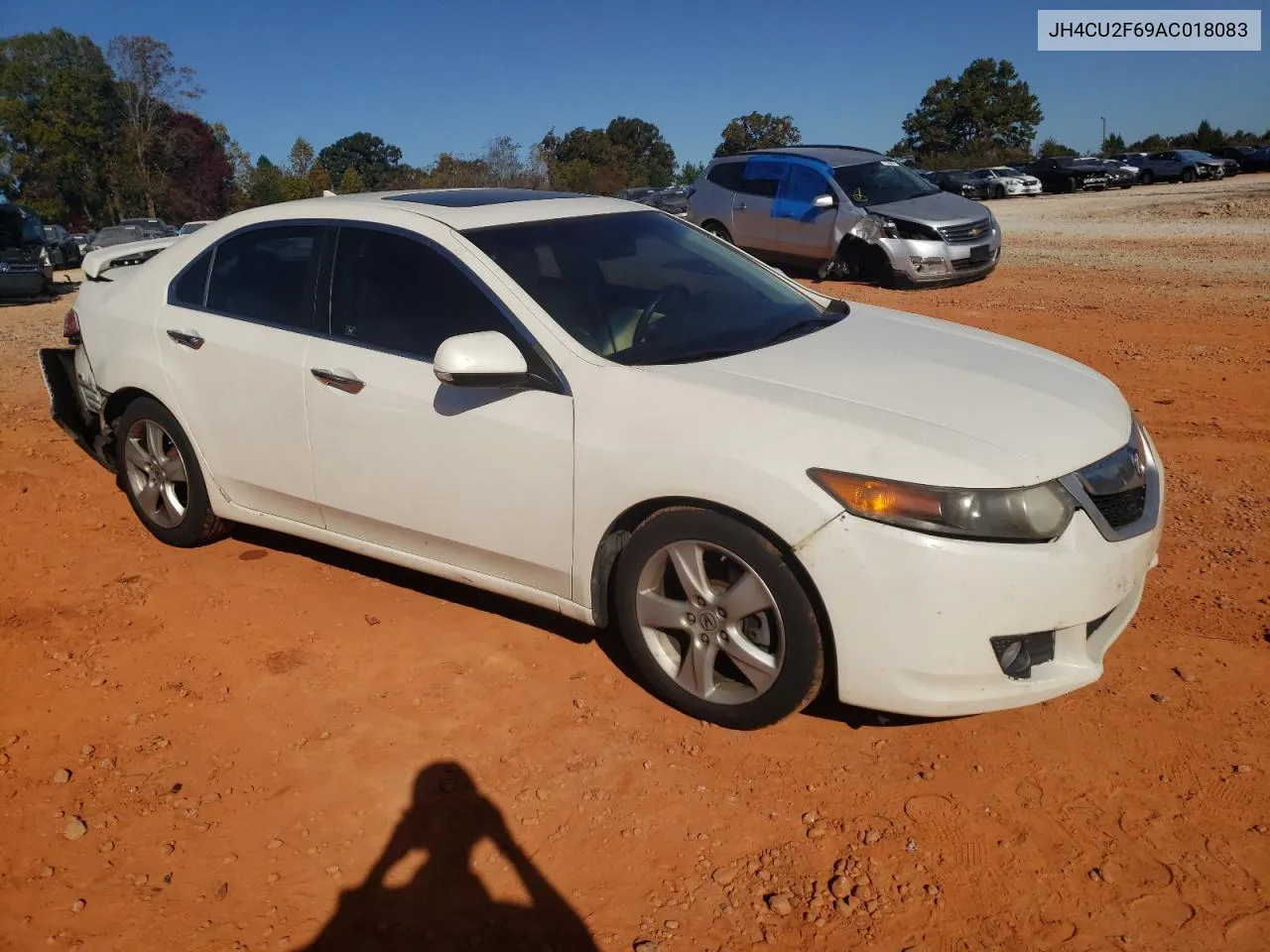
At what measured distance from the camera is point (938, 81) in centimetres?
7638

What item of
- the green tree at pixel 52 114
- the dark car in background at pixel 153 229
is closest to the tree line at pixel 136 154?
the green tree at pixel 52 114

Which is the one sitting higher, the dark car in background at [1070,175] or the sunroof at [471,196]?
the sunroof at [471,196]

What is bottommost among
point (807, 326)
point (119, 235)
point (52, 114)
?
point (807, 326)

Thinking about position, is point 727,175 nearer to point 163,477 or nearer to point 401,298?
point 163,477

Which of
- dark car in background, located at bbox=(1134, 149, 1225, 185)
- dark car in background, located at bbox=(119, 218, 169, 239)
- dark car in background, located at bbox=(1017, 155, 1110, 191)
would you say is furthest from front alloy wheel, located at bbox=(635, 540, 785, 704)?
dark car in background, located at bbox=(1134, 149, 1225, 185)

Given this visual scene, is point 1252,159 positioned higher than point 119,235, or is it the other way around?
point 119,235

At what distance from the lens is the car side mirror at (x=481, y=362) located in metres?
3.25

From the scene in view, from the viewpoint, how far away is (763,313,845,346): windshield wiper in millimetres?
3783

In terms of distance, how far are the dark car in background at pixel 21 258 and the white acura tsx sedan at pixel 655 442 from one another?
14.2 meters

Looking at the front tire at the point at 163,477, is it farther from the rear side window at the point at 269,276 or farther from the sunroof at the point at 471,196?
the sunroof at the point at 471,196

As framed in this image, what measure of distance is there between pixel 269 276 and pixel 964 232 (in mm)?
10390

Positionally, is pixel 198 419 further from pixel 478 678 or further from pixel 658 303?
pixel 658 303

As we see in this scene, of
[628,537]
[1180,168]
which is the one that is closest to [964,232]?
[628,537]

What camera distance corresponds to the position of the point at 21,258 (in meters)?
16.6
